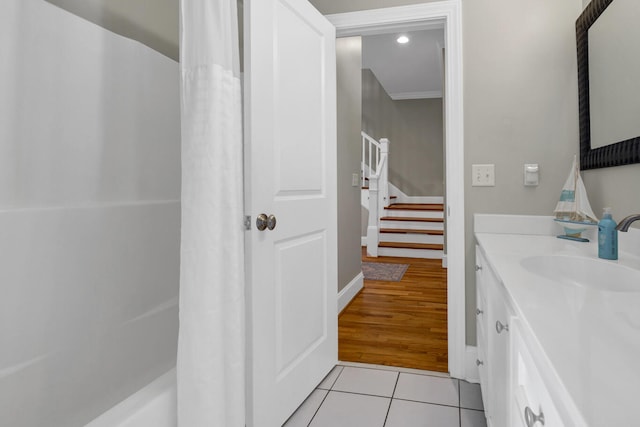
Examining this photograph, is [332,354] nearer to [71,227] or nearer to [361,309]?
[361,309]

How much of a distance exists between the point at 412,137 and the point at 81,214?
23.4 feet

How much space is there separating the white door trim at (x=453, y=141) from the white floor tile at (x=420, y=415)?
36 cm

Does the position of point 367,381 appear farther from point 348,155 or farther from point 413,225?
point 413,225

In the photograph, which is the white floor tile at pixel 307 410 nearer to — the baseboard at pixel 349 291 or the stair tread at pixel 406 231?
the baseboard at pixel 349 291

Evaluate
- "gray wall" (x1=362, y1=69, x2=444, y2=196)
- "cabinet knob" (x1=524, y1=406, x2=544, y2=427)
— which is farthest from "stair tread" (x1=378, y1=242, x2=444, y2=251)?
"cabinet knob" (x1=524, y1=406, x2=544, y2=427)

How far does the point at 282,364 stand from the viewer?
64.3 inches

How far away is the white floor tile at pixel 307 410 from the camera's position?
5.53ft

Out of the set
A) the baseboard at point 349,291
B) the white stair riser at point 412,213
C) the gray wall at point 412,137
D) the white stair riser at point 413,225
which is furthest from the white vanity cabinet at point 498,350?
the gray wall at point 412,137

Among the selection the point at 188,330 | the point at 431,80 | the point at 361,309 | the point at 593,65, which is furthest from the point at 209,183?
the point at 431,80

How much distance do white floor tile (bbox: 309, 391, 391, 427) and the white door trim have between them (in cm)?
54

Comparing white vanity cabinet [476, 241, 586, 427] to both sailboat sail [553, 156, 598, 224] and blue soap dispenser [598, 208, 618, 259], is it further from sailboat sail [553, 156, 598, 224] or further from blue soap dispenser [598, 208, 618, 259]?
sailboat sail [553, 156, 598, 224]

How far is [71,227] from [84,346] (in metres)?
0.43

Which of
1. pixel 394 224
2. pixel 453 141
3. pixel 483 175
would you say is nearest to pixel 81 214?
pixel 453 141

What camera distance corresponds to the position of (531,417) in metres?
0.64
